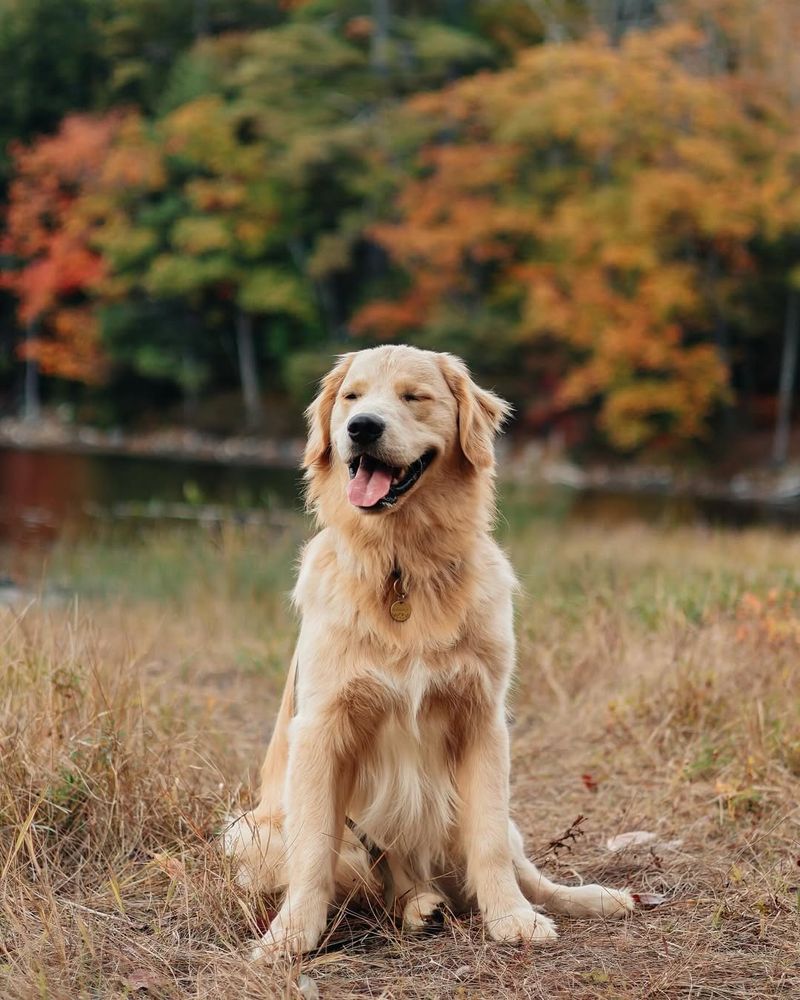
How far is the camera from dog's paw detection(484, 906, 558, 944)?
2980 mm

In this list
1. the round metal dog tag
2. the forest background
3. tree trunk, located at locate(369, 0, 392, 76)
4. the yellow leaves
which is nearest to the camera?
the round metal dog tag

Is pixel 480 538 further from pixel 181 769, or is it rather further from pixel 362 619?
pixel 181 769

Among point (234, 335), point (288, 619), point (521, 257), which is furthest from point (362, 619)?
point (234, 335)

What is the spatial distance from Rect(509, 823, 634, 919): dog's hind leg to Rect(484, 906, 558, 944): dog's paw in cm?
19

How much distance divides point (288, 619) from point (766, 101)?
66.0ft

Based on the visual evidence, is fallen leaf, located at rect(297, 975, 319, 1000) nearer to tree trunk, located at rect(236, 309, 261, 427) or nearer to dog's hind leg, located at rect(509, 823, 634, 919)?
dog's hind leg, located at rect(509, 823, 634, 919)

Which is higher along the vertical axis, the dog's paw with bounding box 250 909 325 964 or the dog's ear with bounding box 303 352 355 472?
the dog's ear with bounding box 303 352 355 472

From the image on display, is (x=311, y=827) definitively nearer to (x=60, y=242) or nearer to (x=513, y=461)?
(x=513, y=461)

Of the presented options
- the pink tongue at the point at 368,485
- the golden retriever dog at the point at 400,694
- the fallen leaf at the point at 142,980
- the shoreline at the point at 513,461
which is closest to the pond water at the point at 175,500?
the shoreline at the point at 513,461

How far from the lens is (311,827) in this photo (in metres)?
2.99

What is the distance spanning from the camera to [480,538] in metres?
3.30

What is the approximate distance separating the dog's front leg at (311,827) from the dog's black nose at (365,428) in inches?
29.4

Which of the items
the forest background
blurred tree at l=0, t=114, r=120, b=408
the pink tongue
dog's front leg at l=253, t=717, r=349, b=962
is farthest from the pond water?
dog's front leg at l=253, t=717, r=349, b=962

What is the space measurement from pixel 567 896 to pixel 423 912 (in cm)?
43
